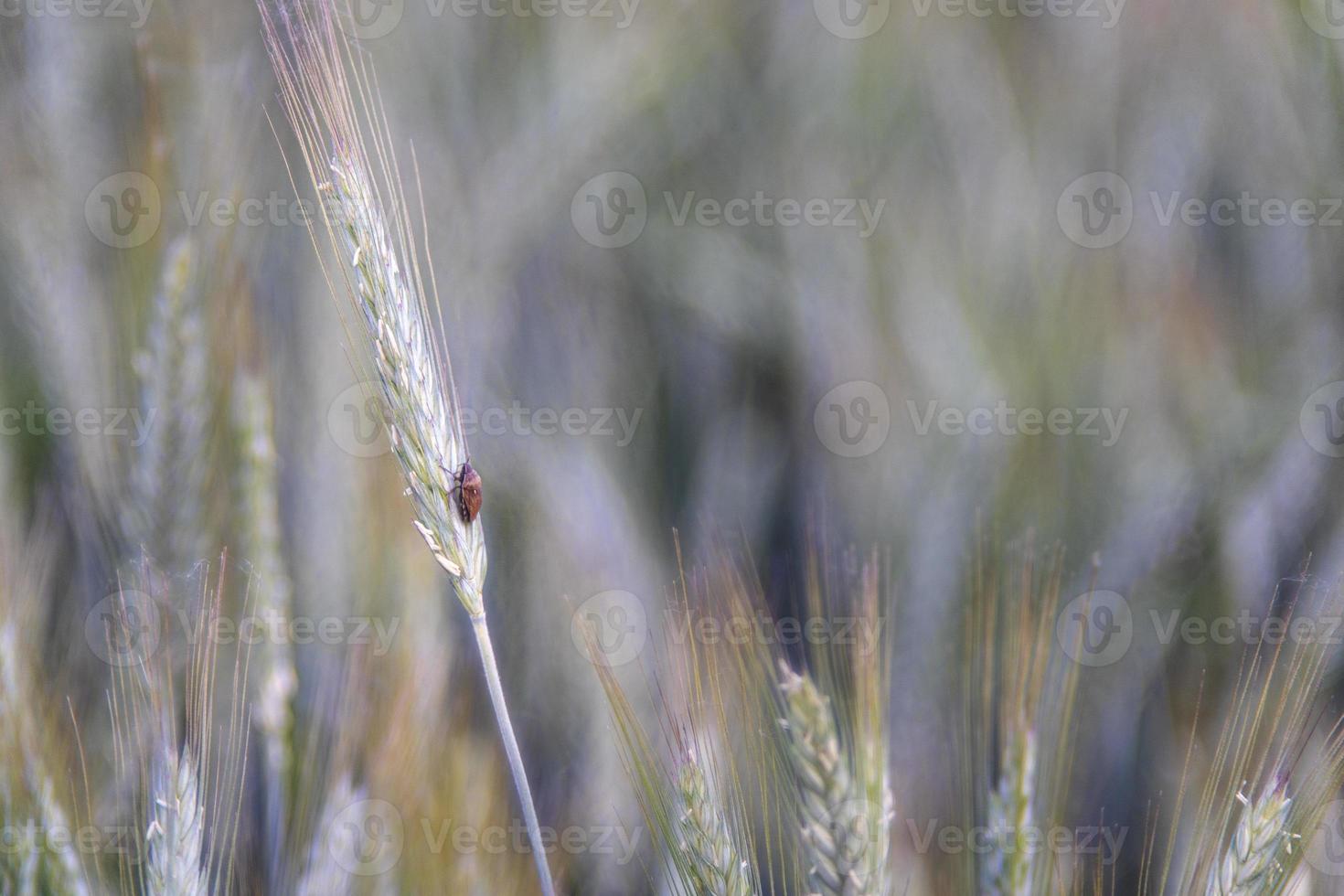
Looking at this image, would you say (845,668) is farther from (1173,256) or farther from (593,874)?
(1173,256)

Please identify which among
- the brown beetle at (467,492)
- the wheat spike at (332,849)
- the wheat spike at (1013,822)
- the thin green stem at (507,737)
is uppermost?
the brown beetle at (467,492)

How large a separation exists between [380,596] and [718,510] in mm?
509

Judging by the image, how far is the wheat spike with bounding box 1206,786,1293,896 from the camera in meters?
0.70

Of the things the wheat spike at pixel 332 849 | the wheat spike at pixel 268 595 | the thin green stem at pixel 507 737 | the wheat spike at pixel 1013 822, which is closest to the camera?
→ the thin green stem at pixel 507 737

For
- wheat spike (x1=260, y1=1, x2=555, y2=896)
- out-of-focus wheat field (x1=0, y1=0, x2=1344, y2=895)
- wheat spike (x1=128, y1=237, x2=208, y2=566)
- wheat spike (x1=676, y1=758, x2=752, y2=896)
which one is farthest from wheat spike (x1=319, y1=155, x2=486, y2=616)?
wheat spike (x1=128, y1=237, x2=208, y2=566)

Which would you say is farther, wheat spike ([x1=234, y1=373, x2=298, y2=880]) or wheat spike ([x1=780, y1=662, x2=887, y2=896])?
wheat spike ([x1=234, y1=373, x2=298, y2=880])

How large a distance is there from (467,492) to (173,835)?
0.37 m

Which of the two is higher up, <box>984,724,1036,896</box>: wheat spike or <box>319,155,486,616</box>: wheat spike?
<box>319,155,486,616</box>: wheat spike

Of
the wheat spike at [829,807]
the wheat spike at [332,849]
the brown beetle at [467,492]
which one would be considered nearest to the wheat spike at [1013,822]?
the wheat spike at [829,807]

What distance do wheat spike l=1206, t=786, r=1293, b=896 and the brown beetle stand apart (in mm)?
629

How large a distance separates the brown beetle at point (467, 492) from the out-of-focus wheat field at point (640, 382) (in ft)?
1.31

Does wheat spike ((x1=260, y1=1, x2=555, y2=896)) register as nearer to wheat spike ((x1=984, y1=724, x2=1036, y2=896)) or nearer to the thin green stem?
the thin green stem

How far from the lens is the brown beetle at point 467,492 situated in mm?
693

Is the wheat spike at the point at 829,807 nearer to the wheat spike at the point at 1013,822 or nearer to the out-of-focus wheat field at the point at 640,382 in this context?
the wheat spike at the point at 1013,822
